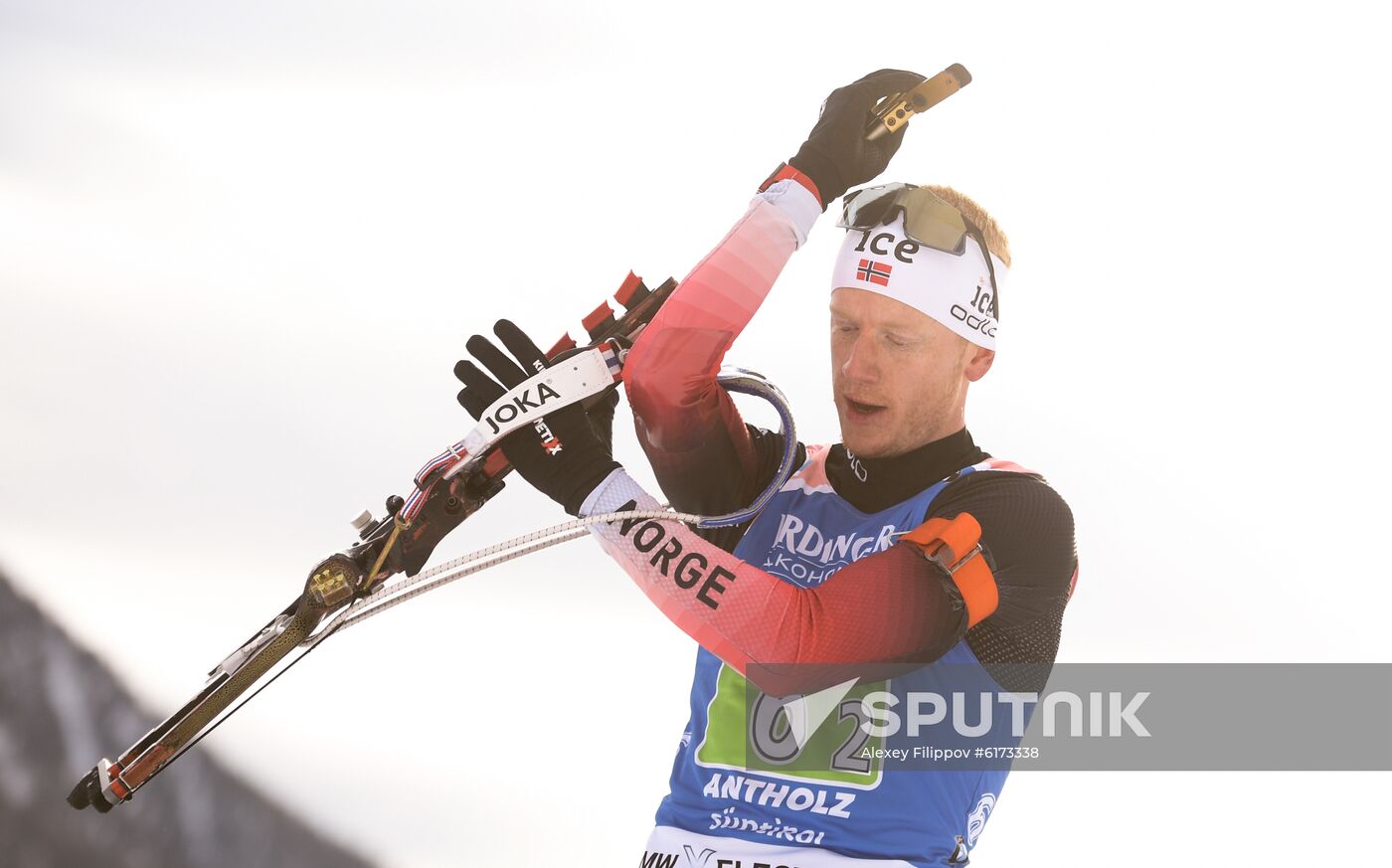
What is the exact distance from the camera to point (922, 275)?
9.83ft

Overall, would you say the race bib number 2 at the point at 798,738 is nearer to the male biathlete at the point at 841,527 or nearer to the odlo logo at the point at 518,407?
the male biathlete at the point at 841,527

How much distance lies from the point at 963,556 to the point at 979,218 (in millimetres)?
999

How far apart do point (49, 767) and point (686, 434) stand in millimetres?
4105

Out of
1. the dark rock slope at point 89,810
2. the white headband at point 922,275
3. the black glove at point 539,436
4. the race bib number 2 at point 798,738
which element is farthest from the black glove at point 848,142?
the dark rock slope at point 89,810

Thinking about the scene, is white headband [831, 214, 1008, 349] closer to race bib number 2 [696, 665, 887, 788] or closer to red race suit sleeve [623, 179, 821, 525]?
red race suit sleeve [623, 179, 821, 525]

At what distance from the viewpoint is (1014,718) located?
9.58 ft

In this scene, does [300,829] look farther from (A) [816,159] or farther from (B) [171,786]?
(A) [816,159]

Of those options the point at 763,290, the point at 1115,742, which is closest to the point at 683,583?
the point at 763,290

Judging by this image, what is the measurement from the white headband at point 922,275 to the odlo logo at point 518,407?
0.80m

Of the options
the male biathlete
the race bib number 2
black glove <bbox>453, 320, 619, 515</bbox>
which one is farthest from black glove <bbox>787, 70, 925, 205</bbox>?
the race bib number 2

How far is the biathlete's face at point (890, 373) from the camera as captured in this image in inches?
119

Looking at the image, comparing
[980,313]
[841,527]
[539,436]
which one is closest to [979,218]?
[980,313]

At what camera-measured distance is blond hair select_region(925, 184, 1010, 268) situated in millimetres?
3158

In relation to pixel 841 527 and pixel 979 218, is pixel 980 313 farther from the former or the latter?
pixel 841 527
